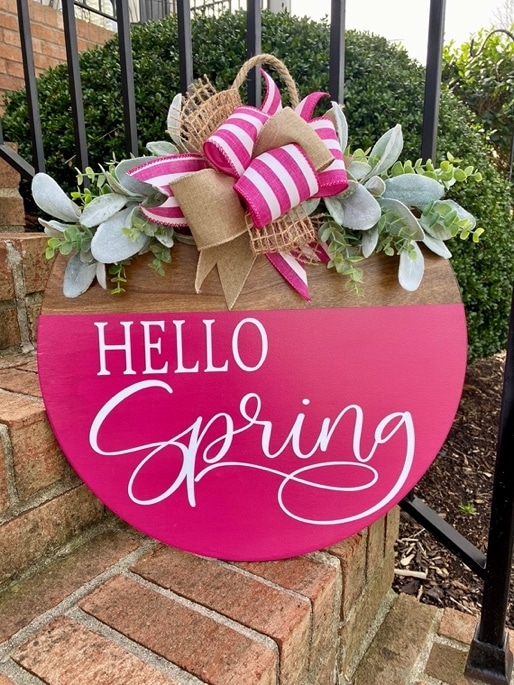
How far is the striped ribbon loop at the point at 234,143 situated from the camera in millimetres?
757

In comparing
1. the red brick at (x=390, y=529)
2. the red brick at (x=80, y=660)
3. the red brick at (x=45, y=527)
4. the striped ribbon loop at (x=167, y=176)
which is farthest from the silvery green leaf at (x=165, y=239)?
the red brick at (x=390, y=529)

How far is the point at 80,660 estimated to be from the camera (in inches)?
29.1

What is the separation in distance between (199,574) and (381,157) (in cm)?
75

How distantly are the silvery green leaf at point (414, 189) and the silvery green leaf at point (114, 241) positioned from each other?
1.32ft

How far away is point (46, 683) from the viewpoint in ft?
2.31

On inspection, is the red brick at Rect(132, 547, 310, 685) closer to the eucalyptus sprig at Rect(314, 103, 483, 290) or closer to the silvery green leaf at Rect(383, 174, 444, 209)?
the eucalyptus sprig at Rect(314, 103, 483, 290)

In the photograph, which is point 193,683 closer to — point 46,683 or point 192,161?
point 46,683

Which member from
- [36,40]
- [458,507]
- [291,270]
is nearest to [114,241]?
[291,270]

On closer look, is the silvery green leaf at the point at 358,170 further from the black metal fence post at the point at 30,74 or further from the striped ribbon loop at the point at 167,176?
the black metal fence post at the point at 30,74

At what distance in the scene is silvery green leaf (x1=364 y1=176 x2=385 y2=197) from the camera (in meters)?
0.83

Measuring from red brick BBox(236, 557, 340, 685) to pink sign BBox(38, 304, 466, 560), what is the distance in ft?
0.09

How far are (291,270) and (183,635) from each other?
58cm

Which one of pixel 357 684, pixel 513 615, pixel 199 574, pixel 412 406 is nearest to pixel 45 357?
pixel 199 574

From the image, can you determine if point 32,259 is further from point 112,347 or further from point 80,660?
point 80,660
